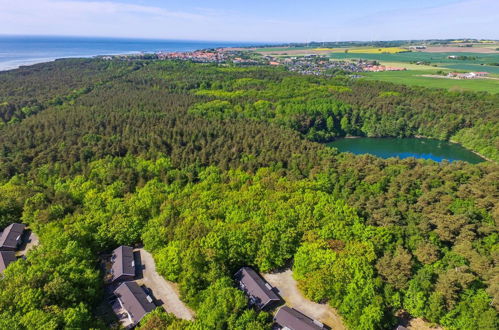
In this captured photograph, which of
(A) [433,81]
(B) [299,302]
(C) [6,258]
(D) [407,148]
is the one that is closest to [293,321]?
(B) [299,302]

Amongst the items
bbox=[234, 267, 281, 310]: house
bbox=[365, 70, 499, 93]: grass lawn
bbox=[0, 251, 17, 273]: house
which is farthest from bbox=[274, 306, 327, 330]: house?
bbox=[365, 70, 499, 93]: grass lawn

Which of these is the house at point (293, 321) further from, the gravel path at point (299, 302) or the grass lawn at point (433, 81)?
the grass lawn at point (433, 81)

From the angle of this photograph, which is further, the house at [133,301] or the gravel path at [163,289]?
the gravel path at [163,289]

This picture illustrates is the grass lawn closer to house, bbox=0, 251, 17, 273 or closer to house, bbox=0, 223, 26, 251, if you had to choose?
house, bbox=0, 223, 26, 251

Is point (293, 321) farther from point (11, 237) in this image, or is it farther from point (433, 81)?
point (433, 81)

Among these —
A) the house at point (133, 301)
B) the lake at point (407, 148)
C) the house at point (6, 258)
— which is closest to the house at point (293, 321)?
the house at point (133, 301)
